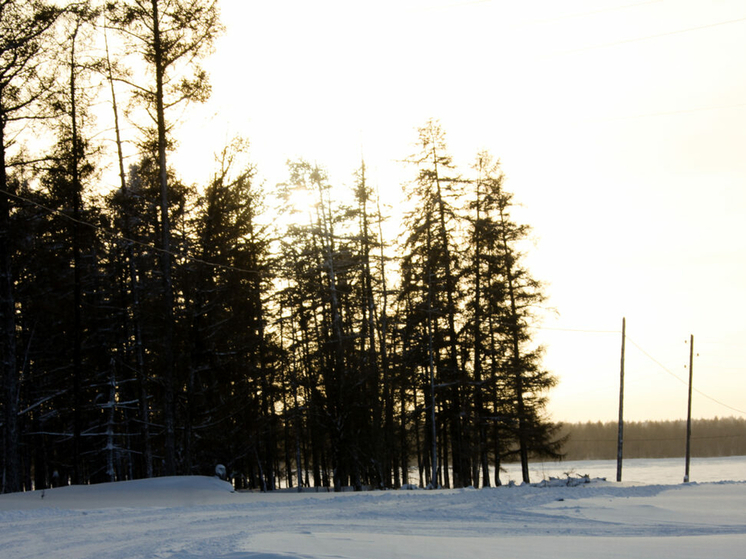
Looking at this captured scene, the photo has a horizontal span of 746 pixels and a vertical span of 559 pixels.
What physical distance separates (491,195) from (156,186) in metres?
15.4

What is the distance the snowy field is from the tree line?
15.1ft

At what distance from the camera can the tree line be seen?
62.5 ft

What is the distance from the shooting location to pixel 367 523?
11008mm

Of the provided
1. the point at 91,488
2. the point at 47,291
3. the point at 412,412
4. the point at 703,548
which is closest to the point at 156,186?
the point at 47,291

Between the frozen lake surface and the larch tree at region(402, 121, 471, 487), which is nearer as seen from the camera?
the larch tree at region(402, 121, 471, 487)

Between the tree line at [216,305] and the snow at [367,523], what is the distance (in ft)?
15.0

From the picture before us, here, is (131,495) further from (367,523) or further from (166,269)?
(367,523)

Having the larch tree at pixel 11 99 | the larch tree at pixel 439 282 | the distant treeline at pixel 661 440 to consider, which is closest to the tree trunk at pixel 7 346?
the larch tree at pixel 11 99

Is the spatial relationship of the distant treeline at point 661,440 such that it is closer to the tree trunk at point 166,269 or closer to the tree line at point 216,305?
the tree line at point 216,305

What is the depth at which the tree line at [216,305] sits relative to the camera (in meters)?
19.1

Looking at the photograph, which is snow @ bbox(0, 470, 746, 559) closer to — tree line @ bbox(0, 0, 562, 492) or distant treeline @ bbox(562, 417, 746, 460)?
tree line @ bbox(0, 0, 562, 492)

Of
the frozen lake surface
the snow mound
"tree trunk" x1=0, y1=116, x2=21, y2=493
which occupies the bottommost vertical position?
the frozen lake surface

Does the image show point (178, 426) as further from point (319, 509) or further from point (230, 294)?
point (319, 509)

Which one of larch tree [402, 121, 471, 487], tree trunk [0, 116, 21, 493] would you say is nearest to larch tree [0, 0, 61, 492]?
tree trunk [0, 116, 21, 493]
